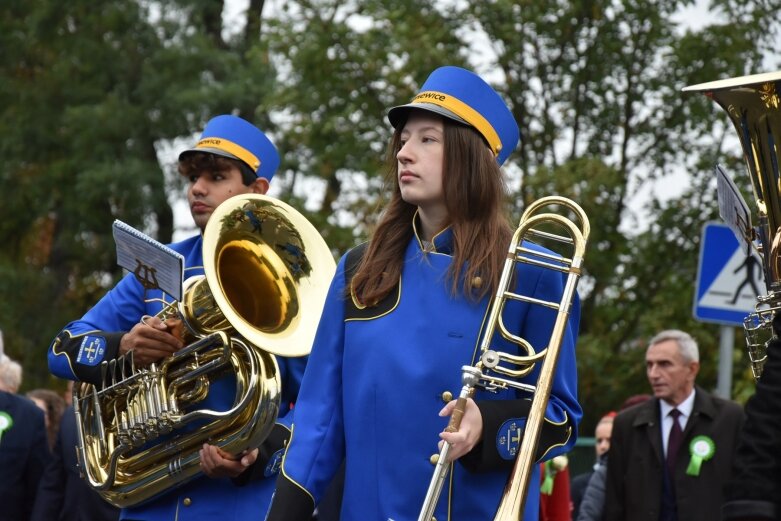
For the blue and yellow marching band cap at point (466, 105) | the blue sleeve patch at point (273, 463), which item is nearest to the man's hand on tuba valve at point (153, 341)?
the blue sleeve patch at point (273, 463)

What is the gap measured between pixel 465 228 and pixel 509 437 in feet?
2.21

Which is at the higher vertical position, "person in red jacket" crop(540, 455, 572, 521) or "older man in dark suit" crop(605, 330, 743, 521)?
"older man in dark suit" crop(605, 330, 743, 521)

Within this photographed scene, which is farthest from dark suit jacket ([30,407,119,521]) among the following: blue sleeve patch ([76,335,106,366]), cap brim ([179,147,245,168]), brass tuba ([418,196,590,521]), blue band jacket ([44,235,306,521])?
brass tuba ([418,196,590,521])

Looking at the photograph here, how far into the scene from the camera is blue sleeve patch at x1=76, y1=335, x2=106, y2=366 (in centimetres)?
585

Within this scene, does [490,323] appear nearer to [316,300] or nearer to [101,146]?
[316,300]

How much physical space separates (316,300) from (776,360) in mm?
2394

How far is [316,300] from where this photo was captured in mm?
5758

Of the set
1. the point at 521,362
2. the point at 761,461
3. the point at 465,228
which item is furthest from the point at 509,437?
the point at 761,461

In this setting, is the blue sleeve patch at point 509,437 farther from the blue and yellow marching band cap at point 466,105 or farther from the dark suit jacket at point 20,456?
the dark suit jacket at point 20,456

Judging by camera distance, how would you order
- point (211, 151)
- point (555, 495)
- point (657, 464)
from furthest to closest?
point (555, 495) → point (657, 464) → point (211, 151)

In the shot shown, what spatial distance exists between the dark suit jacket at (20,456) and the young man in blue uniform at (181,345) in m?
2.88

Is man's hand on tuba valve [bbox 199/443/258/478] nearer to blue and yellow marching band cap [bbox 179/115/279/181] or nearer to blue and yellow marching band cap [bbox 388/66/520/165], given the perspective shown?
blue and yellow marching band cap [bbox 179/115/279/181]

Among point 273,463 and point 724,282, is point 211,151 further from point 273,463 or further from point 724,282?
point 724,282

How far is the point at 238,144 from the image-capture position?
6.29 metres
